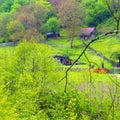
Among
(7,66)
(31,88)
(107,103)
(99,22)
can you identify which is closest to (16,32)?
(99,22)

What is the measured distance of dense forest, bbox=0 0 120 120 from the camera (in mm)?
22844

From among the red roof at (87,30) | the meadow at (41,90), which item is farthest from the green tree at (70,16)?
the meadow at (41,90)

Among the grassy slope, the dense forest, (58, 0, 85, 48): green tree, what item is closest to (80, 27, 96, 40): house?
the dense forest

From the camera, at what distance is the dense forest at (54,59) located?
74.9 feet

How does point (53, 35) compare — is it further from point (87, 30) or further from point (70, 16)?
point (87, 30)

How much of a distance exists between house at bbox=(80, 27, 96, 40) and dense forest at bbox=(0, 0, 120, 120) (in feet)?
0.60

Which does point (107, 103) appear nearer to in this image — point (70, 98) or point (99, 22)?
point (70, 98)

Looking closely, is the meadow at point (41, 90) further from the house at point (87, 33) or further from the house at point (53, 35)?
the house at point (53, 35)

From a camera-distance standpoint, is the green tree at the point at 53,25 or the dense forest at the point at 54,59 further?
the green tree at the point at 53,25

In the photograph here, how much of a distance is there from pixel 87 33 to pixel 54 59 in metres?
26.2

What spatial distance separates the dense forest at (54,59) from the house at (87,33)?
183mm

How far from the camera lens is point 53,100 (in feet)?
85.8

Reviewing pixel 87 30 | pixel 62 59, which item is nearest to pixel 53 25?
pixel 87 30

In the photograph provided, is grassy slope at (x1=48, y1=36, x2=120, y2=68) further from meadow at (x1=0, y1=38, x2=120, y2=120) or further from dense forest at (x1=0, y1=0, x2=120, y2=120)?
meadow at (x1=0, y1=38, x2=120, y2=120)
